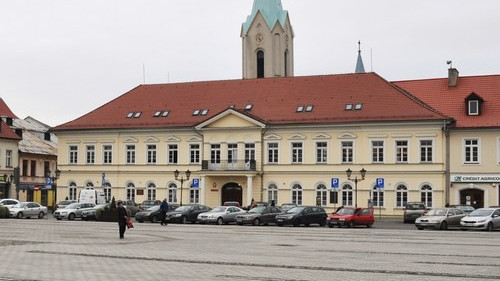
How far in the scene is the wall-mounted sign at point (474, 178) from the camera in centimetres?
5872

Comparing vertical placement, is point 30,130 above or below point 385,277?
above

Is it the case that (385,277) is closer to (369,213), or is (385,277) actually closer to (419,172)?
(369,213)

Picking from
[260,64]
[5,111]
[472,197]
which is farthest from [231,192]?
[5,111]

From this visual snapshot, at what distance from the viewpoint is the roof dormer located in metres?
60.5

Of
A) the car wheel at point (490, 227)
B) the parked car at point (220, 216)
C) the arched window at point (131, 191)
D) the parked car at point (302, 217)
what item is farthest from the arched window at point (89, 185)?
the car wheel at point (490, 227)

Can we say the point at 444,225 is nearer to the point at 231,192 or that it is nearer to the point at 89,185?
the point at 231,192

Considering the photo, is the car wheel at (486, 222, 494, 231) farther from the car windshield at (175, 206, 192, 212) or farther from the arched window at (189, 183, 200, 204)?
the arched window at (189, 183, 200, 204)

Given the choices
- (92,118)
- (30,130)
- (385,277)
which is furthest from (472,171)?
(30,130)

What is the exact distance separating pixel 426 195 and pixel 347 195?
19.4ft

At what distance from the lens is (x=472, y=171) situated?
59438 millimetres

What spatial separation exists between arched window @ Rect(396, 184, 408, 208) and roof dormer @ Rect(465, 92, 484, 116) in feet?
23.8

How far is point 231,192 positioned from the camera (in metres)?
66.4

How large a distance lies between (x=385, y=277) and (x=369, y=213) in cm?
2951

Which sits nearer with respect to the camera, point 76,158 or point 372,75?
point 372,75
